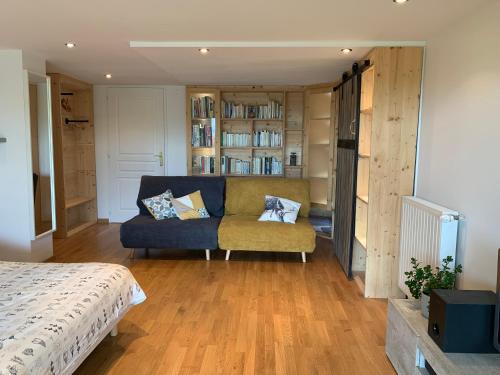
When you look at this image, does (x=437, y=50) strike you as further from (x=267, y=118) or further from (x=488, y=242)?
(x=267, y=118)

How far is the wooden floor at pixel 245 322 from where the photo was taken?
2.42 metres

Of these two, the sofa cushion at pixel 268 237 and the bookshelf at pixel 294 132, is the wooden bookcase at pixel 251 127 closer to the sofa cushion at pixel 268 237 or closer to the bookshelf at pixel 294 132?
the bookshelf at pixel 294 132

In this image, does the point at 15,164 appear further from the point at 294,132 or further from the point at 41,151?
the point at 294,132

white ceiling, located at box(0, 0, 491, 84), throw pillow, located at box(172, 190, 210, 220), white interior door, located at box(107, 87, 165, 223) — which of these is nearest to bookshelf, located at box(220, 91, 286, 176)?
white interior door, located at box(107, 87, 165, 223)

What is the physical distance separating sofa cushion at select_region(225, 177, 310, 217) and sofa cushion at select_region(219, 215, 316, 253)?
1.85ft

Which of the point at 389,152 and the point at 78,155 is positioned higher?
the point at 389,152

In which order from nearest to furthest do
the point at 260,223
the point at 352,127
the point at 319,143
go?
1. the point at 352,127
2. the point at 260,223
3. the point at 319,143

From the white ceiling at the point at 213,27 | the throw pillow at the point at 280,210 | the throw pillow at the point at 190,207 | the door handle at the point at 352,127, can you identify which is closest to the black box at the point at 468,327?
the white ceiling at the point at 213,27

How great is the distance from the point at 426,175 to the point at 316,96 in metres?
2.95

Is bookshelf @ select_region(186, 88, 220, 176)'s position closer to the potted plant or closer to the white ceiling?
the white ceiling

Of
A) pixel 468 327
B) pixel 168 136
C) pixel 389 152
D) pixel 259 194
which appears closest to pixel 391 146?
pixel 389 152

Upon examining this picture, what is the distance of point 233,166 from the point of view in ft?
20.6

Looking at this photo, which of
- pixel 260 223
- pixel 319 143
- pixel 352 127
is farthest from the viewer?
pixel 319 143

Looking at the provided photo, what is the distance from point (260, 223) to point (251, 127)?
2212 millimetres
